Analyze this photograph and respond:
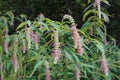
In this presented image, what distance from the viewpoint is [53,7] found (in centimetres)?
649

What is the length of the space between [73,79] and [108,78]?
0.23m

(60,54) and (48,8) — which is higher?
(48,8)

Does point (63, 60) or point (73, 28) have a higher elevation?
point (73, 28)

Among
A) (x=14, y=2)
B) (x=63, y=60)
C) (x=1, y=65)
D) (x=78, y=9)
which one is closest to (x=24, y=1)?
(x=14, y=2)

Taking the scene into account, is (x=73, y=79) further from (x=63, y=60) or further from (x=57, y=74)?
(x=63, y=60)

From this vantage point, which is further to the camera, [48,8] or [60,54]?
[48,8]

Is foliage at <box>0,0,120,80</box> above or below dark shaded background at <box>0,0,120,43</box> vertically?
below

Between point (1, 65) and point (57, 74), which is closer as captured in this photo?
point (57, 74)

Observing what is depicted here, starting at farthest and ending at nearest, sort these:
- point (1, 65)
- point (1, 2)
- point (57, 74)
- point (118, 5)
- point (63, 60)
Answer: point (1, 2), point (118, 5), point (1, 65), point (57, 74), point (63, 60)

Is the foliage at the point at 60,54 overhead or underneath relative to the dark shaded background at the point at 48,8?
underneath

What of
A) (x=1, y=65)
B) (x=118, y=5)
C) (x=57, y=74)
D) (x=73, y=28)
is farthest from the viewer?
(x=118, y=5)

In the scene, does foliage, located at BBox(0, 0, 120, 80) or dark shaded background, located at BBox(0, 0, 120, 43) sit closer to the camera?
foliage, located at BBox(0, 0, 120, 80)

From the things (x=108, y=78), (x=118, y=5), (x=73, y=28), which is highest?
(x=118, y=5)

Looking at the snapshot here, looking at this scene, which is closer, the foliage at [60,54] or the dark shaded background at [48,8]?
the foliage at [60,54]
